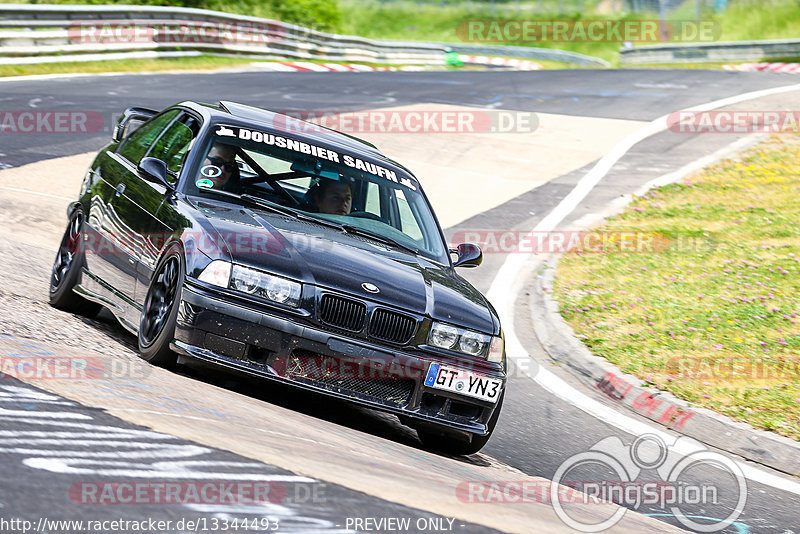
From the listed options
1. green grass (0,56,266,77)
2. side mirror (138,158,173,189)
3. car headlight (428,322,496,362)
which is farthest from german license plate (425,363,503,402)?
green grass (0,56,266,77)

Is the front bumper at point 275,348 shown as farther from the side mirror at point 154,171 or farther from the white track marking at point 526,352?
the white track marking at point 526,352

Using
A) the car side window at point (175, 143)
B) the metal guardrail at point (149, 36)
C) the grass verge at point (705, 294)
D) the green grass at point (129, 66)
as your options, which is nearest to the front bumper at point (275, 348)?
the car side window at point (175, 143)

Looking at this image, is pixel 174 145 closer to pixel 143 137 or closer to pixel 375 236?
pixel 143 137

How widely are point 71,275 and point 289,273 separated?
2391 millimetres

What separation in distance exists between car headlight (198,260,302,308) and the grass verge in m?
3.66

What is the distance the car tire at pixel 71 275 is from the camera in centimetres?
751

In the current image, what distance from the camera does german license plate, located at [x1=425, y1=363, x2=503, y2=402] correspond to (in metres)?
6.00

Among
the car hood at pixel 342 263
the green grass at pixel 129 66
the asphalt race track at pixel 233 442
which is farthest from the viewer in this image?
the green grass at pixel 129 66

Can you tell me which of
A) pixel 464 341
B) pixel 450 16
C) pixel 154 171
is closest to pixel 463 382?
pixel 464 341

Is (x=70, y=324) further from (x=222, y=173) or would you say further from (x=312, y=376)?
(x=312, y=376)

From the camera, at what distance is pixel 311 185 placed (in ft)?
23.1

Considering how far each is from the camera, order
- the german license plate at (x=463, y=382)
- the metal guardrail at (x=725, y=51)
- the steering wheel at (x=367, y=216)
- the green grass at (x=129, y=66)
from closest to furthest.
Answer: the german license plate at (x=463, y=382), the steering wheel at (x=367, y=216), the green grass at (x=129, y=66), the metal guardrail at (x=725, y=51)

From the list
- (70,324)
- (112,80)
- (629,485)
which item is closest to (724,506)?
(629,485)

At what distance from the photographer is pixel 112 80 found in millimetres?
22266
